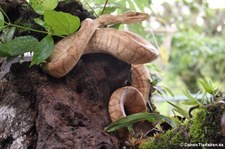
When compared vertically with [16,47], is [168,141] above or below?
below

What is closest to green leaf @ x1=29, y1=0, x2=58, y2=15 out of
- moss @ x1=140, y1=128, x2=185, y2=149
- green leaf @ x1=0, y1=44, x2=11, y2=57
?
green leaf @ x1=0, y1=44, x2=11, y2=57

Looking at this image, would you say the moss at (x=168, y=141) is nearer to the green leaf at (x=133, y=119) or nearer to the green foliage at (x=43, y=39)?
the green leaf at (x=133, y=119)

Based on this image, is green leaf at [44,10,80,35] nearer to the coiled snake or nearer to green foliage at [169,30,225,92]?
the coiled snake

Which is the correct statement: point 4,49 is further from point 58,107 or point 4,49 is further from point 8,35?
point 58,107

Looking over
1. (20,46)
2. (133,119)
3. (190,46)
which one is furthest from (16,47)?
(190,46)

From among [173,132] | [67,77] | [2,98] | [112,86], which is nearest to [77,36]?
[67,77]
